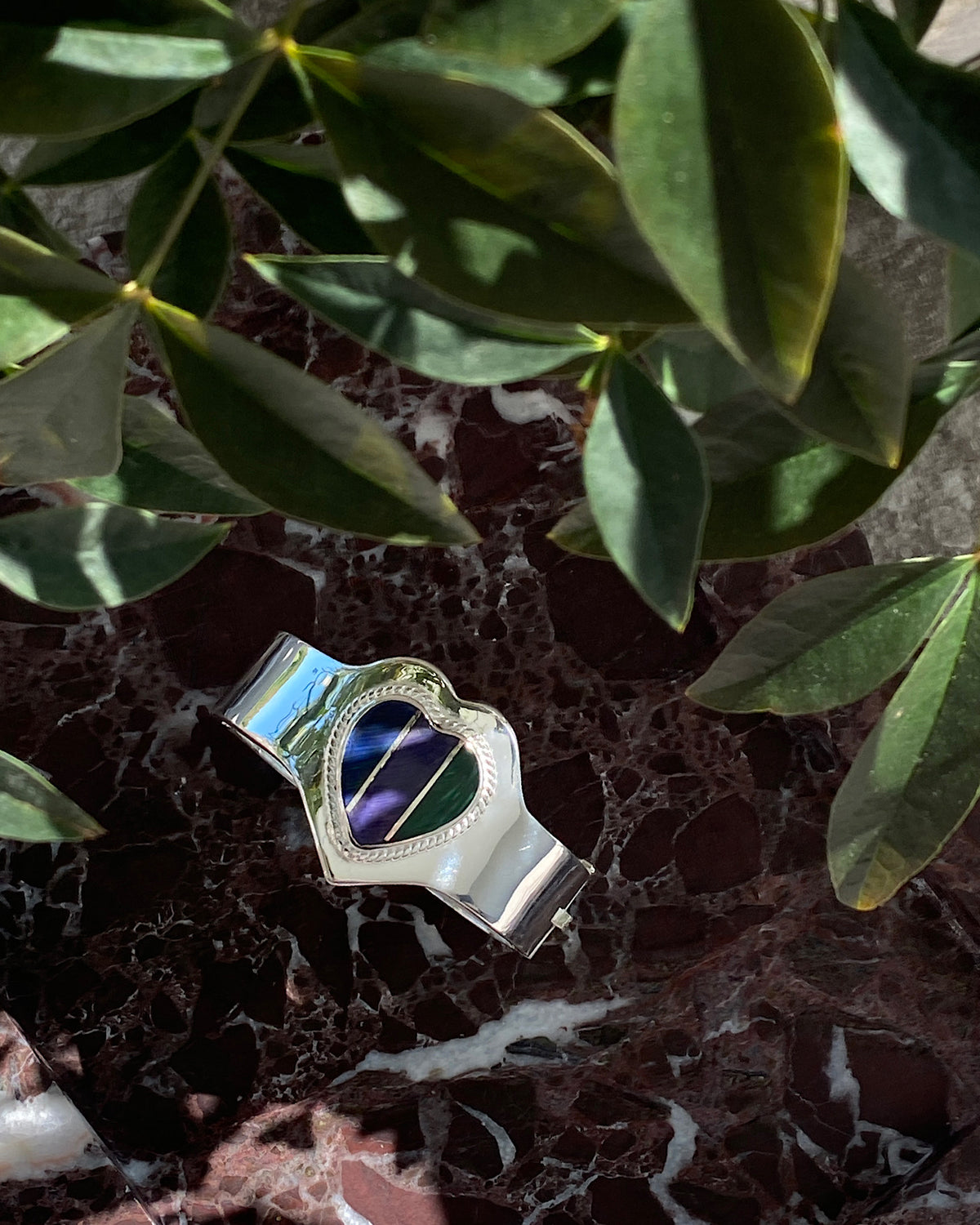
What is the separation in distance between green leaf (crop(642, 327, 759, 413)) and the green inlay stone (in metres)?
0.37

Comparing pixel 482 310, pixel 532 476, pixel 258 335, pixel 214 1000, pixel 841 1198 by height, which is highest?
pixel 482 310

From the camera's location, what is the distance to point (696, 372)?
1.17 ft

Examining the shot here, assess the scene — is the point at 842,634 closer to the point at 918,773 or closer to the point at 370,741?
the point at 918,773

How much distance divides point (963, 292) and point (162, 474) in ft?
0.96

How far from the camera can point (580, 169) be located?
23 centimetres

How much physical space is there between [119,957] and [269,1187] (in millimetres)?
190

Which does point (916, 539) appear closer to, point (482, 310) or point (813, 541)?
point (813, 541)

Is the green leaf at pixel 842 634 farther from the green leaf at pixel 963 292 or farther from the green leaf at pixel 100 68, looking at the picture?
the green leaf at pixel 100 68

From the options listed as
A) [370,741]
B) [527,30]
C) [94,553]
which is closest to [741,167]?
[527,30]

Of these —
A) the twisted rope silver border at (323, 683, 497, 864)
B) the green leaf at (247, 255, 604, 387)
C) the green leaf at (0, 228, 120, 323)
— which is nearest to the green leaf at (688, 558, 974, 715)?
the green leaf at (247, 255, 604, 387)

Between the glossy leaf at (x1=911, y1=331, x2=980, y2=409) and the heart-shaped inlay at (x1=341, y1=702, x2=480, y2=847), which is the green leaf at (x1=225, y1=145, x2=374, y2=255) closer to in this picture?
the glossy leaf at (x1=911, y1=331, x2=980, y2=409)

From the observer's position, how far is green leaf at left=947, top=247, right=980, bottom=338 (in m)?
0.36

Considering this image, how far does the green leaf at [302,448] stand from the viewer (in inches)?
11.0

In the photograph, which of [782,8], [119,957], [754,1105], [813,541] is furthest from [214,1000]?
[782,8]
